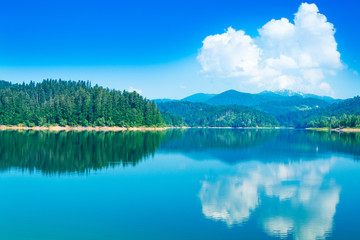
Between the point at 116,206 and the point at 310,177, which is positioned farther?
the point at 310,177

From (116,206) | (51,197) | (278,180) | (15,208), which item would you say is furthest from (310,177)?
(15,208)

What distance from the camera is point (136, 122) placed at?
161500 mm

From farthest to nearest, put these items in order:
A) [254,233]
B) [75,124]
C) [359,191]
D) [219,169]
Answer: [75,124], [219,169], [359,191], [254,233]

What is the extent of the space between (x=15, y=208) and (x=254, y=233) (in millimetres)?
18348

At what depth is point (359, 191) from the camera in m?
30.6

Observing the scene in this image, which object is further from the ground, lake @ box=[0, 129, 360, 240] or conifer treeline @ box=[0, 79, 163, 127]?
conifer treeline @ box=[0, 79, 163, 127]

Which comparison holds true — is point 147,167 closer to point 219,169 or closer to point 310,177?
point 219,169

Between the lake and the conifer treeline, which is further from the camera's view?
the conifer treeline

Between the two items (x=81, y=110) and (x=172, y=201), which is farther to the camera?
(x=81, y=110)

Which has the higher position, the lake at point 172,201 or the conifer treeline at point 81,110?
the conifer treeline at point 81,110

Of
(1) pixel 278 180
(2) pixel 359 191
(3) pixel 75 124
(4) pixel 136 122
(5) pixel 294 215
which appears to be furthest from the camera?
(4) pixel 136 122

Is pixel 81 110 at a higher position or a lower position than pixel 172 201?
higher

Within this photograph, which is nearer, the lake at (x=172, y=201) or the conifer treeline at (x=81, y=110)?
the lake at (x=172, y=201)

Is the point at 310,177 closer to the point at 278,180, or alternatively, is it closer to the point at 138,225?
the point at 278,180
